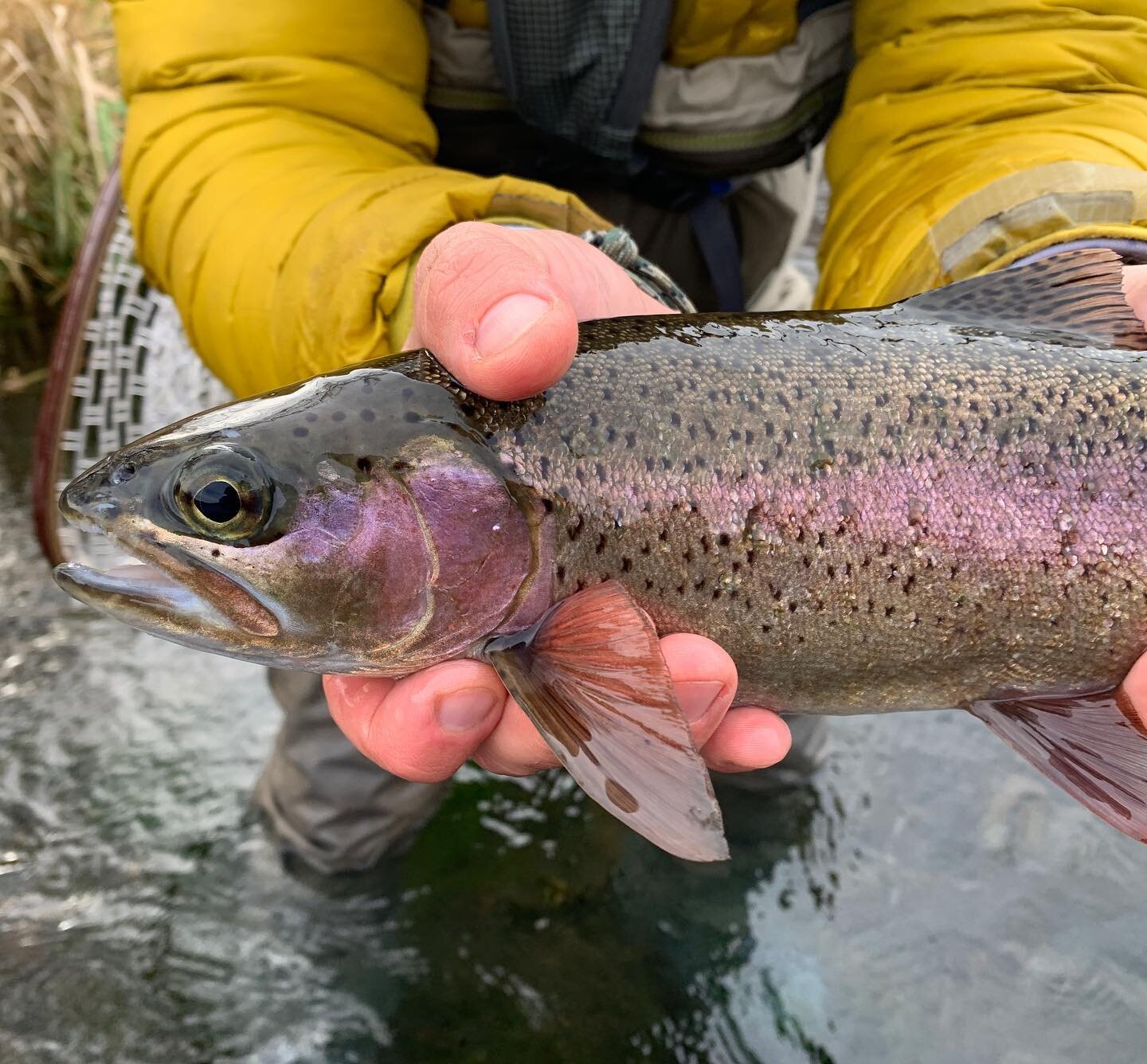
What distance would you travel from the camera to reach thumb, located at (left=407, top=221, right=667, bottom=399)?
169 centimetres

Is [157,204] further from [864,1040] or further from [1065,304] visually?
[864,1040]

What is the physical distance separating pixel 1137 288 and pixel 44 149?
6.33 metres

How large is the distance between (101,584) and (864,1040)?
2.28 meters

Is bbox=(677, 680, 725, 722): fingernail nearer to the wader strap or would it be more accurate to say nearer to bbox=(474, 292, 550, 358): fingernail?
bbox=(474, 292, 550, 358): fingernail

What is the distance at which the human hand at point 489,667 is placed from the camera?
171 centimetres

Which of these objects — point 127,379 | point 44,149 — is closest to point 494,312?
point 127,379

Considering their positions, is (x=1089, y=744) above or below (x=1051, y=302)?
below

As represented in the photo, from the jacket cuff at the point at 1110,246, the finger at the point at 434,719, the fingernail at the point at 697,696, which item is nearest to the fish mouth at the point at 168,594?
the finger at the point at 434,719

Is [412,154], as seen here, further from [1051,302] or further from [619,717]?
[619,717]

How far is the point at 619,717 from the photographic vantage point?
5.89 ft

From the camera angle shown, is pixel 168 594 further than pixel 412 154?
No

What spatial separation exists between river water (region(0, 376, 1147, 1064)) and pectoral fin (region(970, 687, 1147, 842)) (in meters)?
1.00

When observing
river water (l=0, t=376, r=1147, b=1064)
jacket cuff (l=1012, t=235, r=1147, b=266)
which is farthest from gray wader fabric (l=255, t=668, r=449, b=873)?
jacket cuff (l=1012, t=235, r=1147, b=266)

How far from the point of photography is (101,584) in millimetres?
1721
